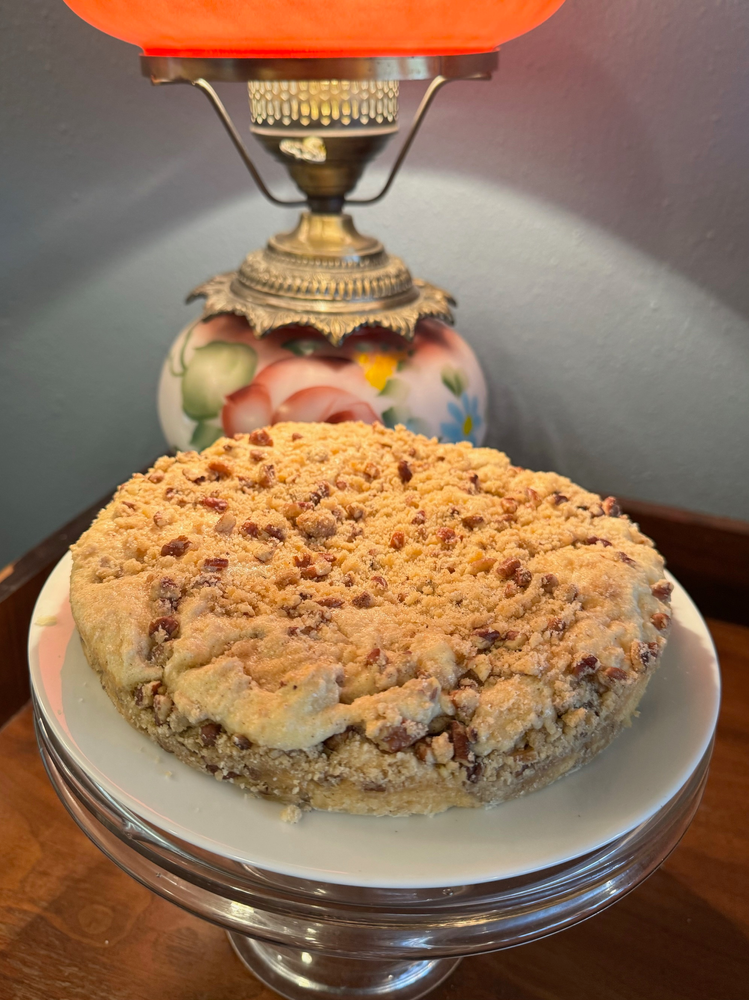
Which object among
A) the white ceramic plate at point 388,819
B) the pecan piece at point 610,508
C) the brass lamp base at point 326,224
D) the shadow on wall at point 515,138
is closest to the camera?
the white ceramic plate at point 388,819

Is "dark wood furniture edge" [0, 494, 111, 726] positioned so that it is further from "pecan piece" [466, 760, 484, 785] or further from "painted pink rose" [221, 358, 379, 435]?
"pecan piece" [466, 760, 484, 785]

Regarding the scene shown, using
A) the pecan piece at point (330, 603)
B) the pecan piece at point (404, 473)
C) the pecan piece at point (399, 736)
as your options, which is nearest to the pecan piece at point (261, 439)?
the pecan piece at point (404, 473)

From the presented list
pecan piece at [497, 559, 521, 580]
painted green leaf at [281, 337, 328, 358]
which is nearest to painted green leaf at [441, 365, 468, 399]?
painted green leaf at [281, 337, 328, 358]

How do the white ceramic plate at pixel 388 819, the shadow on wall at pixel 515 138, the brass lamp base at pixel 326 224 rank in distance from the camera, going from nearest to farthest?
the white ceramic plate at pixel 388 819, the brass lamp base at pixel 326 224, the shadow on wall at pixel 515 138

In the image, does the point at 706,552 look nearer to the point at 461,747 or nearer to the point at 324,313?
the point at 324,313

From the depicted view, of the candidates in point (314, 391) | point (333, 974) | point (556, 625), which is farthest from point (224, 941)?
point (314, 391)

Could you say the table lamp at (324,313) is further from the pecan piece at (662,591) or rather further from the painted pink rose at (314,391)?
the pecan piece at (662,591)

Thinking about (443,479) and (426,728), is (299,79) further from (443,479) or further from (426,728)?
(426,728)

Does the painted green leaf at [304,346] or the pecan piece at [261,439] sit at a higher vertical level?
the painted green leaf at [304,346]
